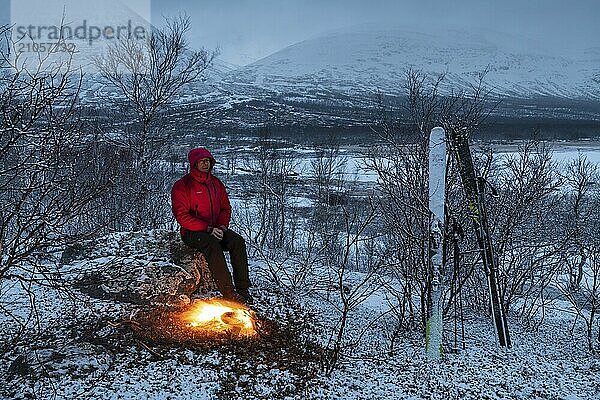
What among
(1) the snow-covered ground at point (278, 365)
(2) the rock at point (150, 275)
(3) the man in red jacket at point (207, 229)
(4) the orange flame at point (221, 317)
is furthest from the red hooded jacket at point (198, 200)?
(1) the snow-covered ground at point (278, 365)

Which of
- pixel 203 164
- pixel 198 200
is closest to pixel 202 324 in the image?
pixel 198 200

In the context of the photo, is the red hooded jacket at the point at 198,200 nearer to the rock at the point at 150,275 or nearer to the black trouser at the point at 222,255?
the black trouser at the point at 222,255

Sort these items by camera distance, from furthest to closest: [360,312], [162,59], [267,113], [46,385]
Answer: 1. [267,113]
2. [162,59]
3. [360,312]
4. [46,385]

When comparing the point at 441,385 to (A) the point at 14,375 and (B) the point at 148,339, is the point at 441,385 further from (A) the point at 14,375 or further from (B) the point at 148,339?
(A) the point at 14,375

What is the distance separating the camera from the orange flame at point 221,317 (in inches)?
194

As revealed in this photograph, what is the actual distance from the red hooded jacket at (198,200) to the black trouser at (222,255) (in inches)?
5.3

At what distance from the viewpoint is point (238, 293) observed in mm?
5625

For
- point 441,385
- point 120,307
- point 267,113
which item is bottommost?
point 441,385

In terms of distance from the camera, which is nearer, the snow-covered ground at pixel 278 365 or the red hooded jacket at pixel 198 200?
the snow-covered ground at pixel 278 365

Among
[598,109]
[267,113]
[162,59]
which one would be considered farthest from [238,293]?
[598,109]

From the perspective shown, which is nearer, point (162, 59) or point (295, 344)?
point (295, 344)

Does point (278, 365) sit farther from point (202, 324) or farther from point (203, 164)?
point (203, 164)

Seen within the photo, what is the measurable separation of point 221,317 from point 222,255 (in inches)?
25.5

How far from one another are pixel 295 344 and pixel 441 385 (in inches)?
54.3
